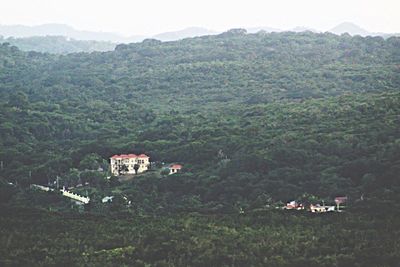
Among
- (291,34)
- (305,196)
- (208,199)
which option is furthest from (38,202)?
(291,34)

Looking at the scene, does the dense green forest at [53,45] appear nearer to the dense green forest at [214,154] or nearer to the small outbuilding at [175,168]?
the dense green forest at [214,154]

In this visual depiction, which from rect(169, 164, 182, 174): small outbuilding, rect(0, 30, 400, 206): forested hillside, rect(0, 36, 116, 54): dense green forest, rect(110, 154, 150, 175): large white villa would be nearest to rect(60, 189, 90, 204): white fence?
rect(0, 30, 400, 206): forested hillside

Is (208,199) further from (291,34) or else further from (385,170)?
(291,34)

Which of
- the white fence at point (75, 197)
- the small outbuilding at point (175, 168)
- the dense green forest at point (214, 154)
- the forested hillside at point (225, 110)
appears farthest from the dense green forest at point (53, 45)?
the white fence at point (75, 197)

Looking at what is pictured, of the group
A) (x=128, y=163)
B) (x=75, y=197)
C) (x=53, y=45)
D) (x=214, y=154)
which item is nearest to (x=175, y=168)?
(x=214, y=154)

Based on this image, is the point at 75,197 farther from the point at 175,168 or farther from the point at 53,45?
the point at 53,45

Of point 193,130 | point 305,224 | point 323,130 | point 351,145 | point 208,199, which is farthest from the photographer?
point 193,130
